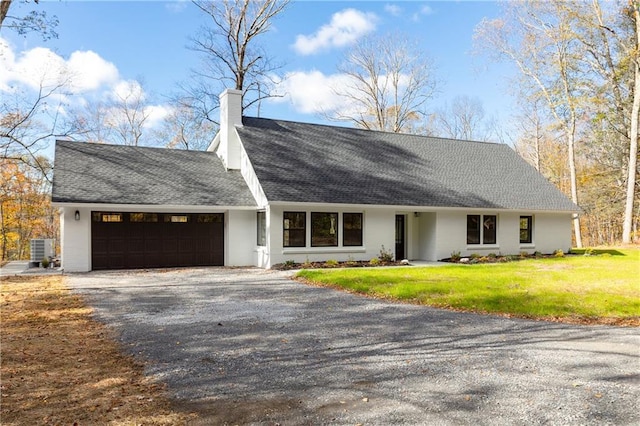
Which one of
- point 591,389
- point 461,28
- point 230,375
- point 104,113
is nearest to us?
point 591,389

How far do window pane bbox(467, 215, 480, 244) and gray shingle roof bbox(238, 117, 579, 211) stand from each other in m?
0.85

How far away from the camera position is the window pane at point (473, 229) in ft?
63.4

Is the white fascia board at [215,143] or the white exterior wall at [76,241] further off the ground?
the white fascia board at [215,143]

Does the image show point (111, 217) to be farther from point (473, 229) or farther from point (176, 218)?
point (473, 229)

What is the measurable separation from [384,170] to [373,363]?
588 inches

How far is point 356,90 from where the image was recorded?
1400 inches

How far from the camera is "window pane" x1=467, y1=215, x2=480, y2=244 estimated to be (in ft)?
63.4

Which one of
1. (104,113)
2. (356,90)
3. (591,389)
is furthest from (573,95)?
(104,113)

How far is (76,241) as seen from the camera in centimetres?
1484

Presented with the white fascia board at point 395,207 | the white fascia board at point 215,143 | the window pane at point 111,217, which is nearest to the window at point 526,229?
the white fascia board at point 395,207

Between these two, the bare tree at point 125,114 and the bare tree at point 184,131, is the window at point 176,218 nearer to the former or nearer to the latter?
the bare tree at point 184,131

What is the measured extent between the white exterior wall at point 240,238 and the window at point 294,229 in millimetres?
1647

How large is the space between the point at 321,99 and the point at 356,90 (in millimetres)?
2876

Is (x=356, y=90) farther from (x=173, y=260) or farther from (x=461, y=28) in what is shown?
(x=173, y=260)
